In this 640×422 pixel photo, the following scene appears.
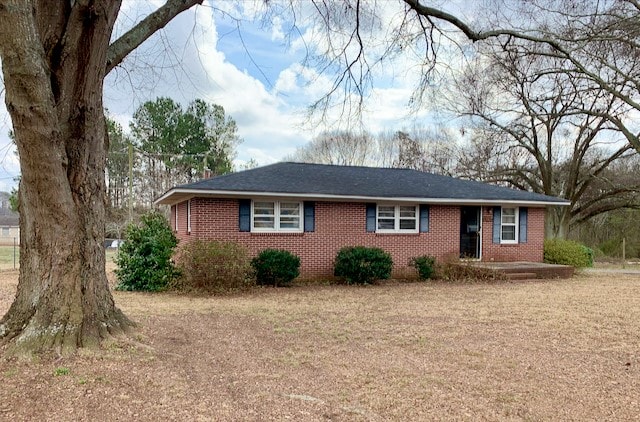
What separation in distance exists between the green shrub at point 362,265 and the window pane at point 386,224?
1.58 m

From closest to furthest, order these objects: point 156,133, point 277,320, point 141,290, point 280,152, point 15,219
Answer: point 277,320 → point 141,290 → point 156,133 → point 280,152 → point 15,219

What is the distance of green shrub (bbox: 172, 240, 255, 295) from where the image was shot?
10453 millimetres

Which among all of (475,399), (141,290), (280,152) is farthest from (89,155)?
(280,152)

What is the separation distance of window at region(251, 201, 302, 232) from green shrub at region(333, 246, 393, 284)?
1628mm

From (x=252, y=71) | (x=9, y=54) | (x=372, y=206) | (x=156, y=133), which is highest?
(x=156, y=133)

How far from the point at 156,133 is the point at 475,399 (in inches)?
1175

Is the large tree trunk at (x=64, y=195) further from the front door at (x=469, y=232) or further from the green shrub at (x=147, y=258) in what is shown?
the front door at (x=469, y=232)

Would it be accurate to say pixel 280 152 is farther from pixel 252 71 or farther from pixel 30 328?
pixel 30 328

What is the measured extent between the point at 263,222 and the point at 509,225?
8.87m

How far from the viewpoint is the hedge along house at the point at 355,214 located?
12414mm

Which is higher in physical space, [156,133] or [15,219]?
[156,133]

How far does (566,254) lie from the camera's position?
53.1 ft

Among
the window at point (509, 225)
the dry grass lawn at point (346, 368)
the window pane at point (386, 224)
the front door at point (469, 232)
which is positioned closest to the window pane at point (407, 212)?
the window pane at point (386, 224)

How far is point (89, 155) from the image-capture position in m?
5.15
